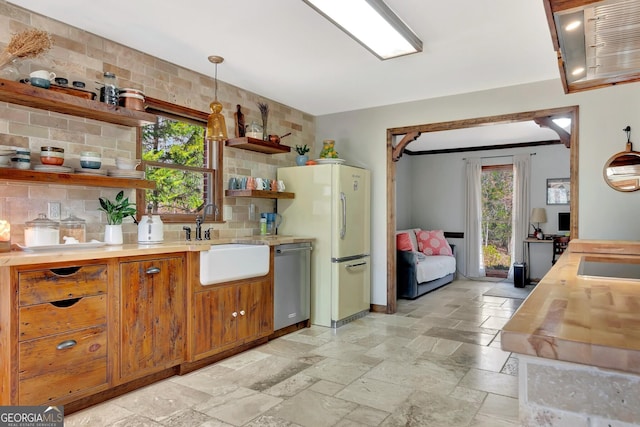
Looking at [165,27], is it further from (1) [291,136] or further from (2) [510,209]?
(2) [510,209]

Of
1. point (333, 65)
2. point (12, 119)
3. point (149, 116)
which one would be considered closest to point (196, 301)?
point (149, 116)

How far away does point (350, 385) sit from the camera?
288 cm

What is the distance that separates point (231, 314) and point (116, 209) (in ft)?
4.04

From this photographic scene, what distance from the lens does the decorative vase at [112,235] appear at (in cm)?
294

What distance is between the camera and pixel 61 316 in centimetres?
234

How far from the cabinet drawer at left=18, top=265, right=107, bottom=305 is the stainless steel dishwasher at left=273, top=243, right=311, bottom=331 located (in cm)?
169

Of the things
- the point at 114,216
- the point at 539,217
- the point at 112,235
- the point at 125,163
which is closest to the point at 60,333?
the point at 112,235

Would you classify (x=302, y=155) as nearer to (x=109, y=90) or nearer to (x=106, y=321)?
(x=109, y=90)

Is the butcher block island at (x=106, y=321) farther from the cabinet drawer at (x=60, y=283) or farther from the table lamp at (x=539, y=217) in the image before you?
the table lamp at (x=539, y=217)

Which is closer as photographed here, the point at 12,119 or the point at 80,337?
the point at 80,337

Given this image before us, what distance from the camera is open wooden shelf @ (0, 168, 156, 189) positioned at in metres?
2.39

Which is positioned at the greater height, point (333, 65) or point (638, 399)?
point (333, 65)

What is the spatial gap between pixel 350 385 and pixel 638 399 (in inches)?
92.5

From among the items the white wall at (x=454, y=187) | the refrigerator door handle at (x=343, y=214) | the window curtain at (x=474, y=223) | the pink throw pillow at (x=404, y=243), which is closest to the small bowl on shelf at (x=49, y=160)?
the refrigerator door handle at (x=343, y=214)
